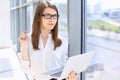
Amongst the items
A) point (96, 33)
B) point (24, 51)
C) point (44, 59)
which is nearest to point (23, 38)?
point (24, 51)

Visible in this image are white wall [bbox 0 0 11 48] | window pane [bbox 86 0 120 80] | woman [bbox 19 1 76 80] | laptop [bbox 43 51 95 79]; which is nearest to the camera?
laptop [bbox 43 51 95 79]

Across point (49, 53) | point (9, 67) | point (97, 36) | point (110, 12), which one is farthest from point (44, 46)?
point (9, 67)

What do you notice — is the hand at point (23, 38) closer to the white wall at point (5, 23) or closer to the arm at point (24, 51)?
the arm at point (24, 51)

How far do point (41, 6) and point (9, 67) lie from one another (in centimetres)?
226

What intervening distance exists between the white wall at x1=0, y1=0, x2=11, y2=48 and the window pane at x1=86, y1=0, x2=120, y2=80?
3.69 m

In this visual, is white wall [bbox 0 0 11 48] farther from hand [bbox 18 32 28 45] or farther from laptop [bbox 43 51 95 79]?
laptop [bbox 43 51 95 79]

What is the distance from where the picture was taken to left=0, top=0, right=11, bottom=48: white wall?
5480 millimetres

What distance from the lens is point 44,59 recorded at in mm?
1948

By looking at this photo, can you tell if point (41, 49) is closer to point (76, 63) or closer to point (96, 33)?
point (76, 63)

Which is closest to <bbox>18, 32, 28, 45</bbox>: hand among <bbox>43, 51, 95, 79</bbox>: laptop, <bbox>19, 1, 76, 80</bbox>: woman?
<bbox>19, 1, 76, 80</bbox>: woman

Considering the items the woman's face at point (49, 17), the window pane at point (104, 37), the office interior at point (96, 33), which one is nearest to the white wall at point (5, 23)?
the office interior at point (96, 33)

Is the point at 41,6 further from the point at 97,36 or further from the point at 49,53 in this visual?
the point at 97,36

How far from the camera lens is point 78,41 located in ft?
7.28

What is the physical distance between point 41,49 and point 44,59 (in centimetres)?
9
